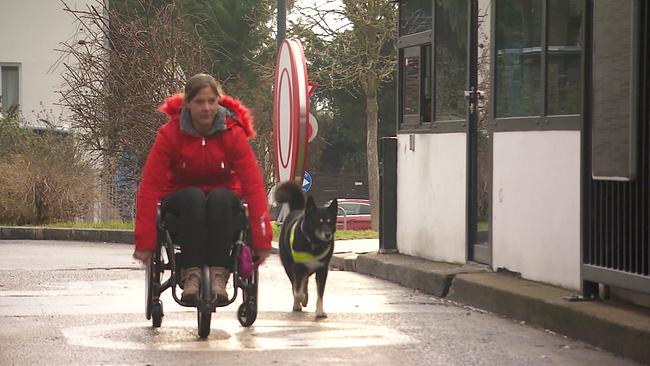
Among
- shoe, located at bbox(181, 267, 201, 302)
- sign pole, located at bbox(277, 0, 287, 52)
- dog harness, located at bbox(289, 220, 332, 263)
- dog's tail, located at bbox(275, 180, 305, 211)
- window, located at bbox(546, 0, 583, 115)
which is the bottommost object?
shoe, located at bbox(181, 267, 201, 302)

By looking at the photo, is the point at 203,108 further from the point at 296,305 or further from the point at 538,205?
the point at 538,205

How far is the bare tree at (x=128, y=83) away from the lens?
2562 centimetres

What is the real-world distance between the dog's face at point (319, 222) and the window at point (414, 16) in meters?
4.60

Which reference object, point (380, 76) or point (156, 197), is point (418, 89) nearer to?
point (156, 197)

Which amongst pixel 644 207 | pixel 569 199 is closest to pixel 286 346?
pixel 644 207

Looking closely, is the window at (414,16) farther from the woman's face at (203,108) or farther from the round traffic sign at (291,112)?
the woman's face at (203,108)

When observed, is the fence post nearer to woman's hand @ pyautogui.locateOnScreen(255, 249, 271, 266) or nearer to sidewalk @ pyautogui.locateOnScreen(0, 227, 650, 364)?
sidewalk @ pyautogui.locateOnScreen(0, 227, 650, 364)

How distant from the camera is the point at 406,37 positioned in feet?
51.9

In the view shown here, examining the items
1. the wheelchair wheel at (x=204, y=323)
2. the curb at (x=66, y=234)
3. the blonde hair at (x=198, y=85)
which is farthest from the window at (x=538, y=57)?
Answer: the curb at (x=66, y=234)

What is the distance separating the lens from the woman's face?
31.3ft

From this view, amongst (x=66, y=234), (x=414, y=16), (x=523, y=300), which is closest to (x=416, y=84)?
(x=414, y=16)

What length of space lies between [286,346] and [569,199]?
3214mm

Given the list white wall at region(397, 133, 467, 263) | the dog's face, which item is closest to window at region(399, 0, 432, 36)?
white wall at region(397, 133, 467, 263)

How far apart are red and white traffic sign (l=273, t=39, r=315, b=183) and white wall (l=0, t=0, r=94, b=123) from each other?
3475cm
